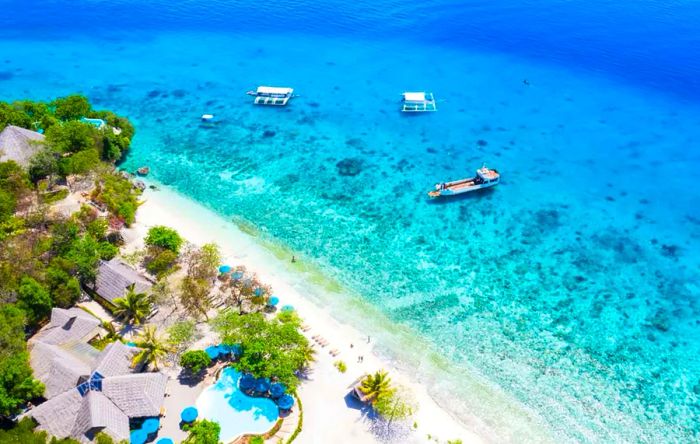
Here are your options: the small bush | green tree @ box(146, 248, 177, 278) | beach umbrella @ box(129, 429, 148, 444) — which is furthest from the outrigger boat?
beach umbrella @ box(129, 429, 148, 444)

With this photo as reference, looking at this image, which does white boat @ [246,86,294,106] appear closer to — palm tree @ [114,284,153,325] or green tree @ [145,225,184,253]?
green tree @ [145,225,184,253]

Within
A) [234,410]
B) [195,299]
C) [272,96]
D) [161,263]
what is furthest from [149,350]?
[272,96]

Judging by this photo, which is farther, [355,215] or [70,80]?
[70,80]

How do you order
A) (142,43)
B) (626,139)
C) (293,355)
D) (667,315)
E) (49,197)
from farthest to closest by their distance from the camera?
(142,43) → (626,139) → (49,197) → (667,315) → (293,355)

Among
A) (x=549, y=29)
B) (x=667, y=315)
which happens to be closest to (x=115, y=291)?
(x=667, y=315)

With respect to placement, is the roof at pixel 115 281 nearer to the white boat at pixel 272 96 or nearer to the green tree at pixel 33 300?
the green tree at pixel 33 300

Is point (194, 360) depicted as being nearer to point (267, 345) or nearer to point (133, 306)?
point (267, 345)

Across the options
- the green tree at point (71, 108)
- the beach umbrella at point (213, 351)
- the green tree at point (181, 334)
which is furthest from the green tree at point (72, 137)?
the beach umbrella at point (213, 351)

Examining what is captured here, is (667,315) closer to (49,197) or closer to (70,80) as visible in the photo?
(49,197)

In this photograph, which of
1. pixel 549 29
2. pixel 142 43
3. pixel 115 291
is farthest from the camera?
pixel 549 29
